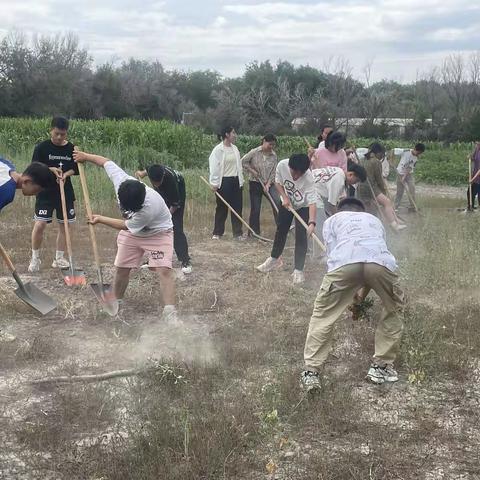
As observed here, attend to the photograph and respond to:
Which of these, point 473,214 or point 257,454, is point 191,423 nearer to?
point 257,454

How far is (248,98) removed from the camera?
1374 inches

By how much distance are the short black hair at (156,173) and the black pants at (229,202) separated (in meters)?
2.74

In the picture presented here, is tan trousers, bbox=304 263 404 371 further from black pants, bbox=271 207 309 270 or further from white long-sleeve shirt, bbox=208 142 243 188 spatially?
white long-sleeve shirt, bbox=208 142 243 188

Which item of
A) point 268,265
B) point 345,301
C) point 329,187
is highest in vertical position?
point 329,187

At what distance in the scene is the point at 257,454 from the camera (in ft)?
10.2

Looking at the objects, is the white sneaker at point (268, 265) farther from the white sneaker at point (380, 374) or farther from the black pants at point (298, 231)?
the white sneaker at point (380, 374)

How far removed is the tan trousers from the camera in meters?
3.69

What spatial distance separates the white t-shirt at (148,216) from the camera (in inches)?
180

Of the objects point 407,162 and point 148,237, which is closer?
point 148,237

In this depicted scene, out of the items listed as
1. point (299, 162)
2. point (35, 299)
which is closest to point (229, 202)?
point (299, 162)

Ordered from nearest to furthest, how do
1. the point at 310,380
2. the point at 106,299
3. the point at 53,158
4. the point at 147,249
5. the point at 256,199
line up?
the point at 310,380 → the point at 147,249 → the point at 106,299 → the point at 53,158 → the point at 256,199

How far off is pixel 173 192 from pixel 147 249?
113 centimetres

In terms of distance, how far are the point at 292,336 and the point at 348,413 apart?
48.8 inches

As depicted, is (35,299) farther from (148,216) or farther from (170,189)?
(170,189)
